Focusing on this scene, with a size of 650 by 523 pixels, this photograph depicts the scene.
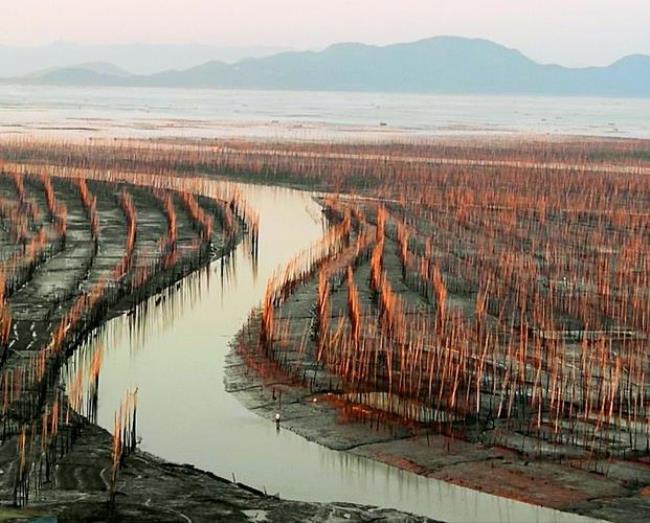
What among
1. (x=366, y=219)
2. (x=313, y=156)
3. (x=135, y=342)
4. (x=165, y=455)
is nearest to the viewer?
(x=165, y=455)

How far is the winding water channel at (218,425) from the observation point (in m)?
10.2

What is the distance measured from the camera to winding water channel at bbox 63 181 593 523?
10.2 m

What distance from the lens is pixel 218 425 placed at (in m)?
12.0

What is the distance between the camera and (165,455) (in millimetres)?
11000

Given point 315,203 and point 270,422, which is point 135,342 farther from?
point 315,203

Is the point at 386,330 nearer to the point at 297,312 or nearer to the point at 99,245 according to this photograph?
the point at 297,312

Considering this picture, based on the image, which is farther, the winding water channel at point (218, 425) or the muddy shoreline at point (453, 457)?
the winding water channel at point (218, 425)

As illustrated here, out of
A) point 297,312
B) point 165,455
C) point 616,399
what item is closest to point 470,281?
point 297,312

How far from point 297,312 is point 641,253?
7.37 m

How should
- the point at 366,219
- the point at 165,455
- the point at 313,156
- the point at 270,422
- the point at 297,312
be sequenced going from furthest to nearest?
the point at 313,156 → the point at 366,219 → the point at 297,312 → the point at 270,422 → the point at 165,455

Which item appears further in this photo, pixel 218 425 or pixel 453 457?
pixel 218 425

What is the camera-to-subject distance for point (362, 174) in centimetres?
3612

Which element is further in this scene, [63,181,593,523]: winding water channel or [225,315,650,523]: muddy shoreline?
[63,181,593,523]: winding water channel

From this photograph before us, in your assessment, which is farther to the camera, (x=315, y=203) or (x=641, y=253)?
(x=315, y=203)
